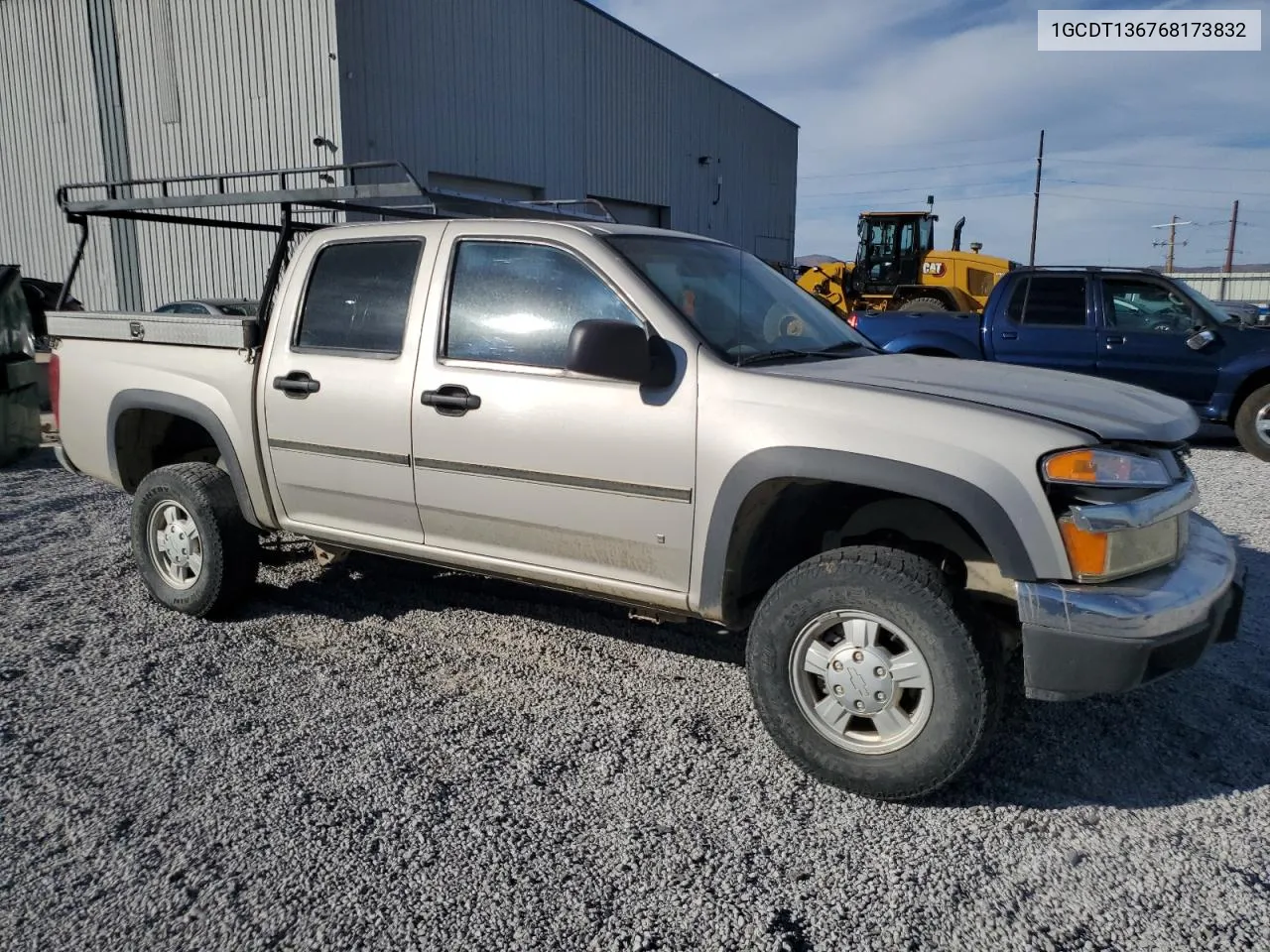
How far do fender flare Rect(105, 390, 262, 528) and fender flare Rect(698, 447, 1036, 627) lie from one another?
2376 millimetres

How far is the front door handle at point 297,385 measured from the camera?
161 inches

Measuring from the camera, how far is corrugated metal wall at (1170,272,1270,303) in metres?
42.7

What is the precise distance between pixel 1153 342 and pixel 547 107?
14798 mm

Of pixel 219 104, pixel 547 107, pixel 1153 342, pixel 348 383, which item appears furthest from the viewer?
pixel 547 107

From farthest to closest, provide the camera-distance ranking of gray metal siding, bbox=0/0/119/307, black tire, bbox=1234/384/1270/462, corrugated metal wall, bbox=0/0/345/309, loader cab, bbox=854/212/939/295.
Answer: gray metal siding, bbox=0/0/119/307 < loader cab, bbox=854/212/939/295 < corrugated metal wall, bbox=0/0/345/309 < black tire, bbox=1234/384/1270/462

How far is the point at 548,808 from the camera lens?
302 cm

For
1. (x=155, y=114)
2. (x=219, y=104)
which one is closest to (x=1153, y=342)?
(x=219, y=104)

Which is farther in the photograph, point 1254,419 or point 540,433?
Answer: point 1254,419

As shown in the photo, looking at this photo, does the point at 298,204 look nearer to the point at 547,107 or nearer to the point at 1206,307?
the point at 1206,307

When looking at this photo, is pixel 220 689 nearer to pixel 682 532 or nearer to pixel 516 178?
pixel 682 532

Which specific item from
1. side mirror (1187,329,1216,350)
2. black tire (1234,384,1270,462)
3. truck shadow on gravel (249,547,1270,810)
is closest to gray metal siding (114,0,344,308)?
side mirror (1187,329,1216,350)

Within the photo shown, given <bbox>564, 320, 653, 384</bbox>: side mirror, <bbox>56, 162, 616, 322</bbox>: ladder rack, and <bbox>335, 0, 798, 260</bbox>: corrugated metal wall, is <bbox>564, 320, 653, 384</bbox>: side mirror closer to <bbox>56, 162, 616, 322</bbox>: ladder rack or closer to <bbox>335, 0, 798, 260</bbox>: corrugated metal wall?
<bbox>56, 162, 616, 322</bbox>: ladder rack

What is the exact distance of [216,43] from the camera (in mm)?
16781

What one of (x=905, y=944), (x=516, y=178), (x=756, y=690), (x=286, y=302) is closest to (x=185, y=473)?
(x=286, y=302)
